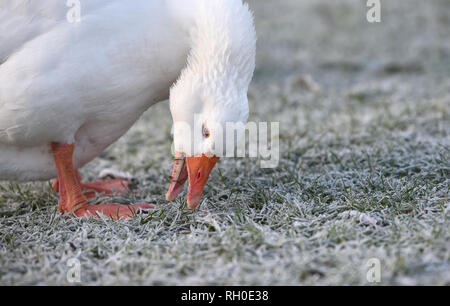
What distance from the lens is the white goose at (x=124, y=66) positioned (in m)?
3.23

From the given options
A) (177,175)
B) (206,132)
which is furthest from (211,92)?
(177,175)

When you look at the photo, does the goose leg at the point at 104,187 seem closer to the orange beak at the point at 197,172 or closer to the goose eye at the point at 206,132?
the orange beak at the point at 197,172

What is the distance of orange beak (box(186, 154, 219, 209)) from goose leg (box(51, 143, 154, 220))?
19.5 inches

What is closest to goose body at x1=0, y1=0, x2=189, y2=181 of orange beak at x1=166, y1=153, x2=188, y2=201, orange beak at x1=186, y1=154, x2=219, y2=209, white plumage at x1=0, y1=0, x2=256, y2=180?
white plumage at x1=0, y1=0, x2=256, y2=180

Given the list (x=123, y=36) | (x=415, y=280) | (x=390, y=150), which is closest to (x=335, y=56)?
(x=390, y=150)

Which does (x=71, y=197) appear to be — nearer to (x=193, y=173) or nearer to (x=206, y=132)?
(x=193, y=173)

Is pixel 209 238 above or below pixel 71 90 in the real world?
below

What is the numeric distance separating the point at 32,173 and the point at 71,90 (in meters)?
1.05

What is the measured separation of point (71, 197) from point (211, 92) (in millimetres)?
1479

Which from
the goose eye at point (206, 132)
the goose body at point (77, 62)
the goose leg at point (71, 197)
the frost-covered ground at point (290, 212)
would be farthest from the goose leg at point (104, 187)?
the goose eye at point (206, 132)

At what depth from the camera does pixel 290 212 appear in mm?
3400

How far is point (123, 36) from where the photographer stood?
3330 millimetres

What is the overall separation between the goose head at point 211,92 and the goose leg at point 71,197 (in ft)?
2.02
